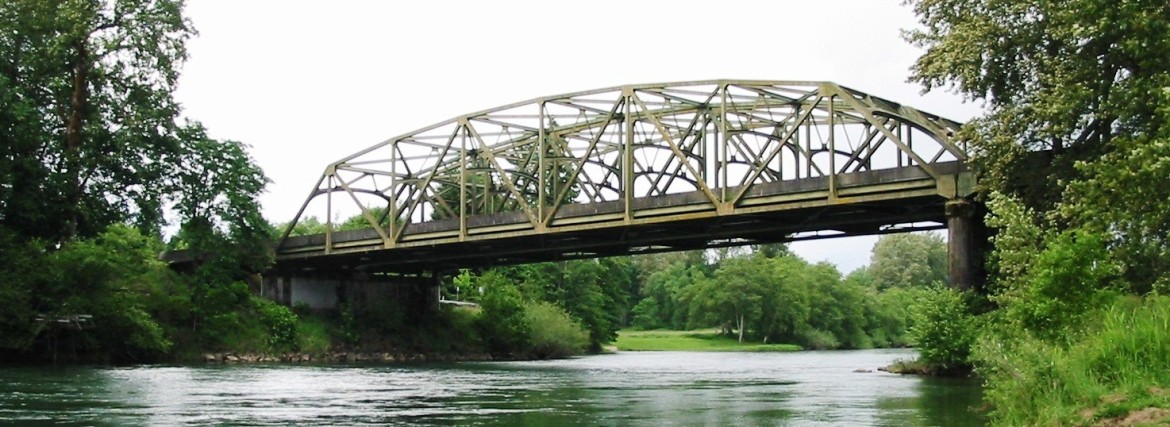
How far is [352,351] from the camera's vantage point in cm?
7400

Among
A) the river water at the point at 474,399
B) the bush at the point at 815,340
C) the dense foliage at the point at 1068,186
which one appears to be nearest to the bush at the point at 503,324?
the river water at the point at 474,399

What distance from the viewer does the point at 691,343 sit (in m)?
112

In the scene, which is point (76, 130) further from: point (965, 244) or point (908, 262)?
point (908, 262)

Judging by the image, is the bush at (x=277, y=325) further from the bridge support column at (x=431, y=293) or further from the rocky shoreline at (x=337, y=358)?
the bridge support column at (x=431, y=293)

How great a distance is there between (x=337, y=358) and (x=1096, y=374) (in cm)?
6022

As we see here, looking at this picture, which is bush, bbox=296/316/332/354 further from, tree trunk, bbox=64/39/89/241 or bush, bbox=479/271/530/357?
tree trunk, bbox=64/39/89/241

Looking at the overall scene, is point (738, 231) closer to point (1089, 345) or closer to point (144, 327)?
point (144, 327)

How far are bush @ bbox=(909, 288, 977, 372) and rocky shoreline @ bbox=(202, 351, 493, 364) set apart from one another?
36621 millimetres

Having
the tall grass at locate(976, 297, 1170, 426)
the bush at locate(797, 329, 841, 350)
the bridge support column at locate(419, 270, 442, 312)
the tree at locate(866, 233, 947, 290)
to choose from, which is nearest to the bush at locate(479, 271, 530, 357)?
the bridge support column at locate(419, 270, 442, 312)

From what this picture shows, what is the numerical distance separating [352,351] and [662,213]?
92.9 feet

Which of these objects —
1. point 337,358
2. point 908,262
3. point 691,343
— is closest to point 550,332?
point 337,358

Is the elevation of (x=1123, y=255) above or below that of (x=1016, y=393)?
above

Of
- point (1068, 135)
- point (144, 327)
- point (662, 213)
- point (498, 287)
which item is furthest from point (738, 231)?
point (498, 287)

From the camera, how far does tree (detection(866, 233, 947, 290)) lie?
16175 centimetres
